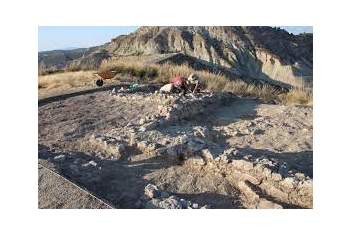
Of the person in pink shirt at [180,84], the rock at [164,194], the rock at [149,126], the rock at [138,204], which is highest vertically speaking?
the person in pink shirt at [180,84]

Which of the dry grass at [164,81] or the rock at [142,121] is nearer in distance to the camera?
the rock at [142,121]

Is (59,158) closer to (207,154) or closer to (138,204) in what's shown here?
(138,204)

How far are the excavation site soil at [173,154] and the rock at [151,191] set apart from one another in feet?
0.05

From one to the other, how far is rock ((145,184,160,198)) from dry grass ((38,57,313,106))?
6331 mm

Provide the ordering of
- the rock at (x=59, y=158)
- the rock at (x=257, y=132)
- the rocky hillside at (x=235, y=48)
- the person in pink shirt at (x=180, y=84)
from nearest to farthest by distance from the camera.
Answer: the rock at (x=59, y=158)
the rock at (x=257, y=132)
the person in pink shirt at (x=180, y=84)
the rocky hillside at (x=235, y=48)

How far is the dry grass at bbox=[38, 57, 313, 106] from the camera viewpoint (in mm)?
12445

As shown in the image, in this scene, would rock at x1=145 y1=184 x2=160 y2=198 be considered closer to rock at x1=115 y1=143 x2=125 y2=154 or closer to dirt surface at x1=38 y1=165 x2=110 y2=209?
dirt surface at x1=38 y1=165 x2=110 y2=209

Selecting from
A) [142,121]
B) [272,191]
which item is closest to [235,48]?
[142,121]

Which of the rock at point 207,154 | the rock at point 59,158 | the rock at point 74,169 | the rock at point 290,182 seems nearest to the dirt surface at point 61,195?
the rock at point 74,169

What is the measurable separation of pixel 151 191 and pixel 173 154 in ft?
3.81

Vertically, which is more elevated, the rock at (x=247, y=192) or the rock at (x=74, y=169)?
the rock at (x=74, y=169)

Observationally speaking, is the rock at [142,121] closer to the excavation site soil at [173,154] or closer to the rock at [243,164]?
the excavation site soil at [173,154]

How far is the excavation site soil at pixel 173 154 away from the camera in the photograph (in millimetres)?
5926

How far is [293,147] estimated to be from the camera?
809cm
